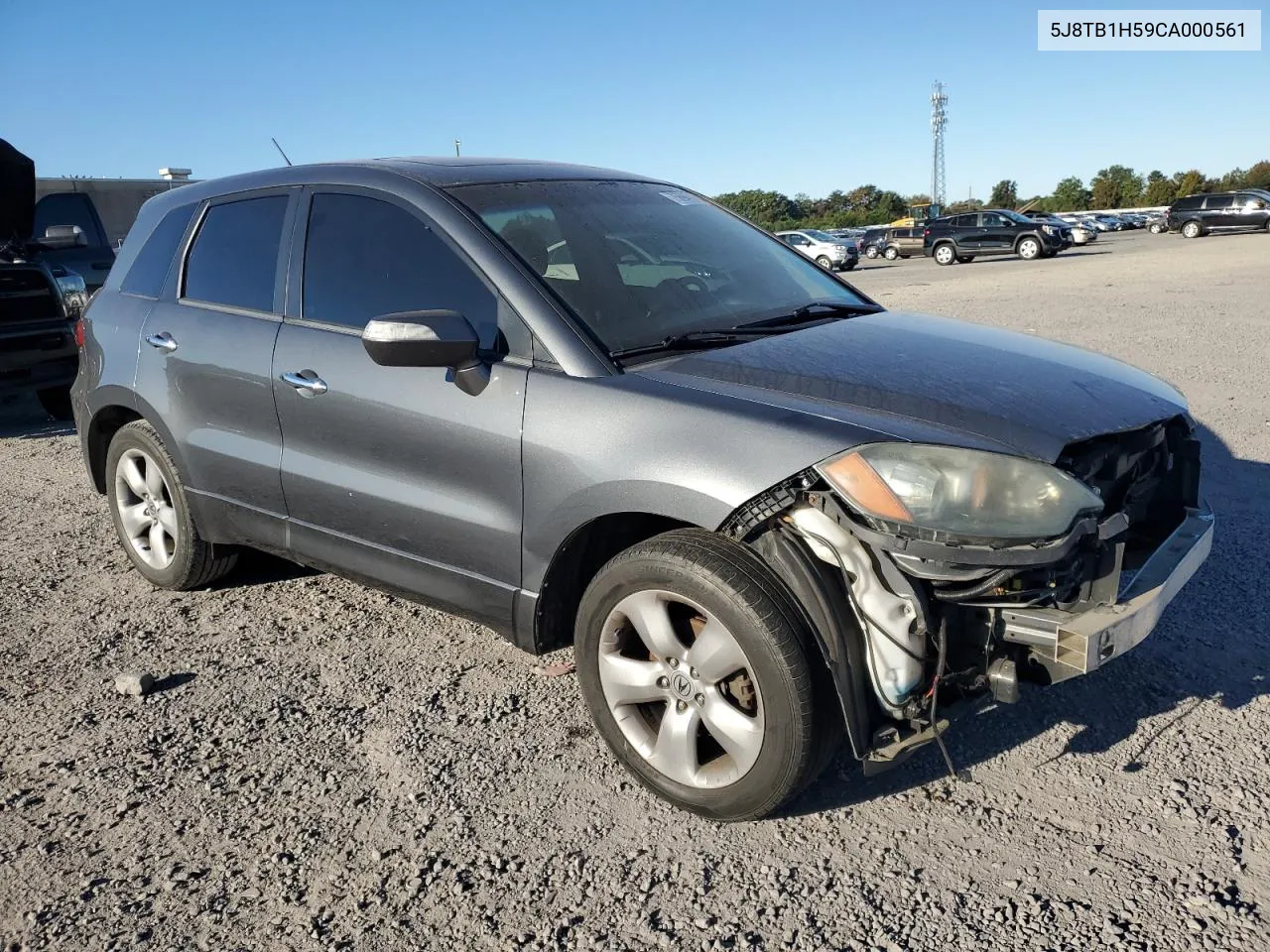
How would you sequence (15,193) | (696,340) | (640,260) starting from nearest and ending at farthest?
(696,340) → (640,260) → (15,193)

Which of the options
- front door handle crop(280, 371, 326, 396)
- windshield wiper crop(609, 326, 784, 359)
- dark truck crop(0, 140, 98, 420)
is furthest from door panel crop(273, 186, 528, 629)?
dark truck crop(0, 140, 98, 420)

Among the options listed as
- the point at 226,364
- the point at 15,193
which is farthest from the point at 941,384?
the point at 15,193

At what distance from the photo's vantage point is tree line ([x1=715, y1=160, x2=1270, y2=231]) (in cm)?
7825

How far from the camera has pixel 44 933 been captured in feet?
7.83

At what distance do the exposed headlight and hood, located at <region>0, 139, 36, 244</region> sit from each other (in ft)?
30.7

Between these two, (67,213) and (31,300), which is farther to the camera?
(67,213)

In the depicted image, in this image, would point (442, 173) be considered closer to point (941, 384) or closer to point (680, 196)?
point (680, 196)

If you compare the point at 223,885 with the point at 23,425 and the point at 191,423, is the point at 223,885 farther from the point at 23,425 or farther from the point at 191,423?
the point at 23,425

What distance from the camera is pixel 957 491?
2.40 metres

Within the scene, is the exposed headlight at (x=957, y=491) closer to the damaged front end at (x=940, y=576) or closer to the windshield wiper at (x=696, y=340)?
the damaged front end at (x=940, y=576)

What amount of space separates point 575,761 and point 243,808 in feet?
3.18

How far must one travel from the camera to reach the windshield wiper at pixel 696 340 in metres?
3.01

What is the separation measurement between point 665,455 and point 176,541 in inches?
107

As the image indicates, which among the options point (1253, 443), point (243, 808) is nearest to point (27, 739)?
point (243, 808)
